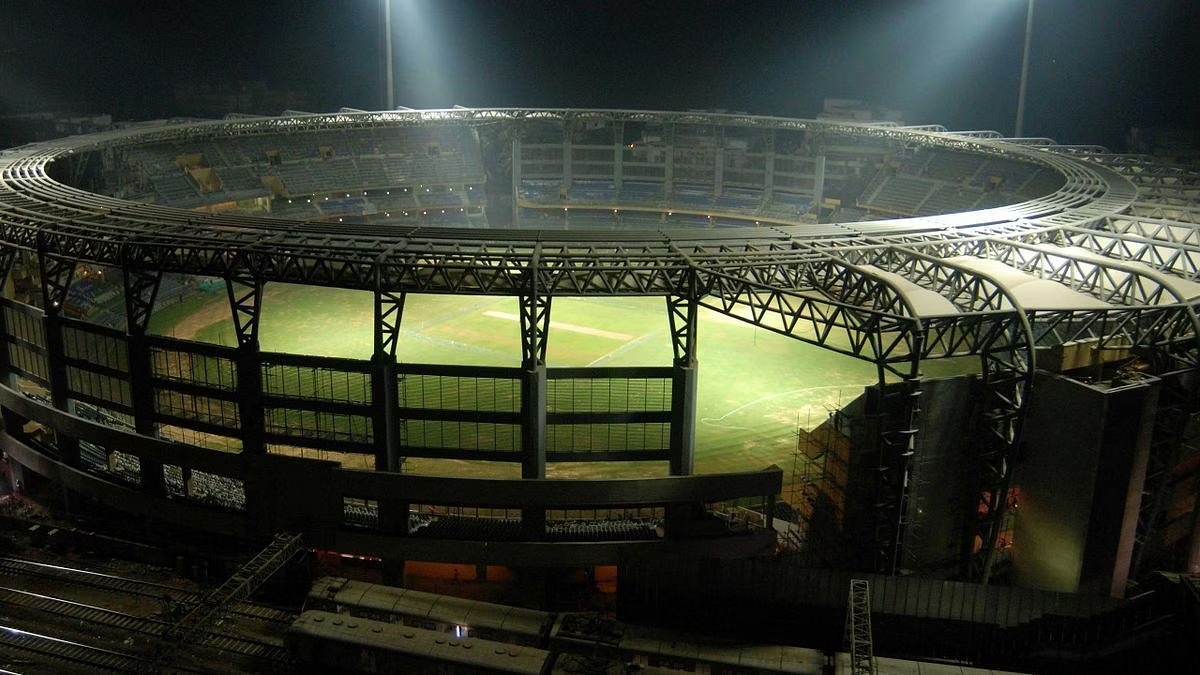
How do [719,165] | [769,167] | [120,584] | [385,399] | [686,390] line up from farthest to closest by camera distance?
[719,165]
[769,167]
[385,399]
[686,390]
[120,584]

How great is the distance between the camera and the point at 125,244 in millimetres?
36594

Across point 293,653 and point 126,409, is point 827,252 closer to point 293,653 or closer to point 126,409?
point 293,653

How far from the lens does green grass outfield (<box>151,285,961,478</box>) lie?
46.5 m

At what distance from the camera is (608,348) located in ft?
203

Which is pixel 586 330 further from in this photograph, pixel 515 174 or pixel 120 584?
pixel 120 584

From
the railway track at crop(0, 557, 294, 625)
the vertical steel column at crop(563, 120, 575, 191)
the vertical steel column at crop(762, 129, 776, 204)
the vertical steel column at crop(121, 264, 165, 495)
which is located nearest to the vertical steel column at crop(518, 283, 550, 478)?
the railway track at crop(0, 557, 294, 625)

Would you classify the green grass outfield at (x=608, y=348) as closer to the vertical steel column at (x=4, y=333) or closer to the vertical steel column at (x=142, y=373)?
the vertical steel column at (x=142, y=373)

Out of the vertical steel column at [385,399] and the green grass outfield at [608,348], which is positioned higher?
the vertical steel column at [385,399]

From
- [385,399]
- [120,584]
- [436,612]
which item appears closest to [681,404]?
[385,399]

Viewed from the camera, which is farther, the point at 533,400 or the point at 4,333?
the point at 4,333

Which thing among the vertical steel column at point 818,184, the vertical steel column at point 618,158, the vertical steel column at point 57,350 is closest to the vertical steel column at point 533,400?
the vertical steel column at point 57,350

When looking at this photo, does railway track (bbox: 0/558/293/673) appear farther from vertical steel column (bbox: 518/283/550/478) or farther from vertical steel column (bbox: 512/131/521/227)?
vertical steel column (bbox: 512/131/521/227)

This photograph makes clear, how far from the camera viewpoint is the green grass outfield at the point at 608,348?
46500 mm

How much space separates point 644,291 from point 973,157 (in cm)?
6272
